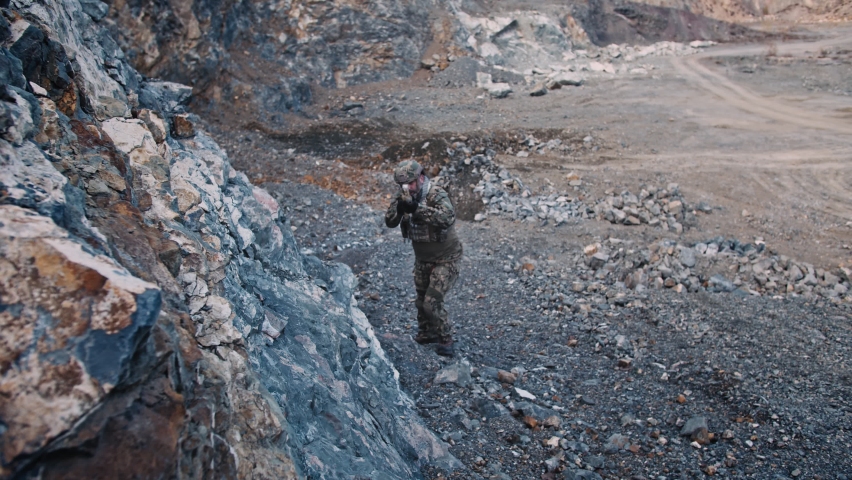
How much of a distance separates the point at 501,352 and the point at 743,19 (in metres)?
31.4

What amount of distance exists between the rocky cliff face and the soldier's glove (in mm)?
1005

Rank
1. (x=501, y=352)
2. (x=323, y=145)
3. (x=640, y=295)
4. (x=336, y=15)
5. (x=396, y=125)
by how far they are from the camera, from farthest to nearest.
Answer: (x=336, y=15) → (x=396, y=125) → (x=323, y=145) → (x=640, y=295) → (x=501, y=352)

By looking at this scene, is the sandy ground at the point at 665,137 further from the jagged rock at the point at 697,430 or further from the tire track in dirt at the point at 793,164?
the jagged rock at the point at 697,430

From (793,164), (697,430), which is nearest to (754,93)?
(793,164)

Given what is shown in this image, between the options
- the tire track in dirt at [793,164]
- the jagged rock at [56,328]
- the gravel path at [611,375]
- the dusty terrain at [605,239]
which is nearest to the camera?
the jagged rock at [56,328]

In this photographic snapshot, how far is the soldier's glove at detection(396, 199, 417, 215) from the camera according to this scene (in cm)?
489

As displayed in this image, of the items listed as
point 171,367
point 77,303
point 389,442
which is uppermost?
point 77,303

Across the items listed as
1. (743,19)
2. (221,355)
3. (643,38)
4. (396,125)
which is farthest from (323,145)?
(743,19)

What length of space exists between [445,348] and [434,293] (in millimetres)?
586

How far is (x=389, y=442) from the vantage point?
349 cm

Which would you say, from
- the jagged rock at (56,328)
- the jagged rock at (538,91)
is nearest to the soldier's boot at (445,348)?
the jagged rock at (56,328)

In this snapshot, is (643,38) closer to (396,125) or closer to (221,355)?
(396,125)

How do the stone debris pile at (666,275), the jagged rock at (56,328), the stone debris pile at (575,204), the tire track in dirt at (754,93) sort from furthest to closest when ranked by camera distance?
the tire track in dirt at (754,93), the stone debris pile at (575,204), the stone debris pile at (666,275), the jagged rock at (56,328)

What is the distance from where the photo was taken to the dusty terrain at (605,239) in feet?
14.1
